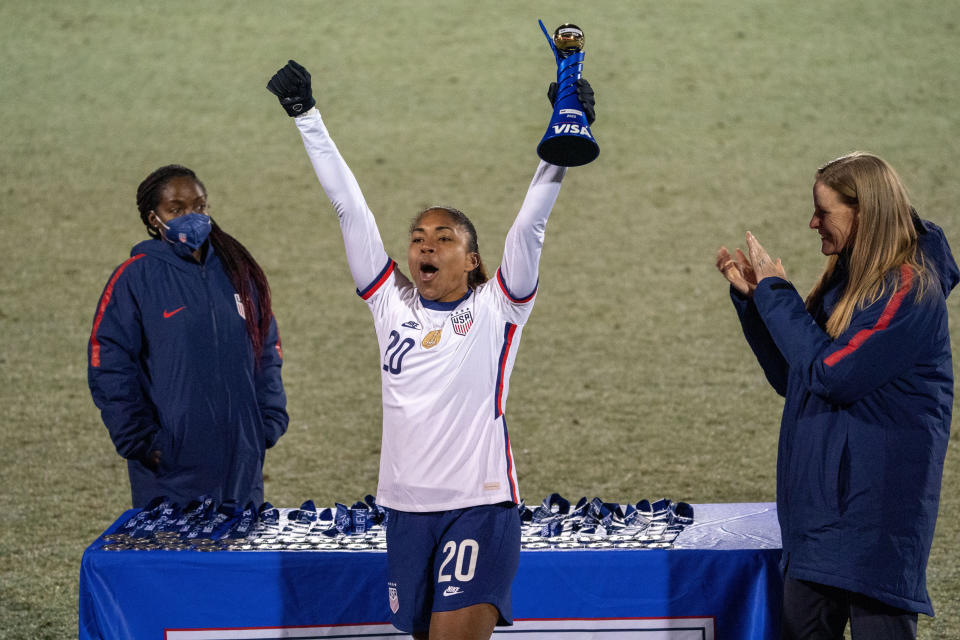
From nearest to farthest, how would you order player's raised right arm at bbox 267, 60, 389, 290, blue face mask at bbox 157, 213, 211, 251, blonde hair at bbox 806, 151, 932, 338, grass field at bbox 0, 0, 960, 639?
blonde hair at bbox 806, 151, 932, 338, player's raised right arm at bbox 267, 60, 389, 290, blue face mask at bbox 157, 213, 211, 251, grass field at bbox 0, 0, 960, 639

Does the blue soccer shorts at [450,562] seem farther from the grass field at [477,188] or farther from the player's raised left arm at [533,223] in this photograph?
the grass field at [477,188]

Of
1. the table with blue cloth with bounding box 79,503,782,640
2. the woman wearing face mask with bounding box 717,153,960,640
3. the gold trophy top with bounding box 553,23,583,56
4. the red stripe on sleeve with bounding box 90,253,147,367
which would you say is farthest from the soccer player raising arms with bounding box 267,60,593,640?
the red stripe on sleeve with bounding box 90,253,147,367

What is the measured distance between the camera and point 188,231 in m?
4.05

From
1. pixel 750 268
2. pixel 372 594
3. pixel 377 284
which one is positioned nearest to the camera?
pixel 377 284

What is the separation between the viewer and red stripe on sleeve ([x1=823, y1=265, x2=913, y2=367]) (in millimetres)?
2678

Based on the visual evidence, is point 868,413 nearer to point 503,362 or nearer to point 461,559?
point 503,362

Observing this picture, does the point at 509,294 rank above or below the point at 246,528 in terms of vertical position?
above

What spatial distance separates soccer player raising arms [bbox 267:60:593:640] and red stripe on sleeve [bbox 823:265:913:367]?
0.73 metres

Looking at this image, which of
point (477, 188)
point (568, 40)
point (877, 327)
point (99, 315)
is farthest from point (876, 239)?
point (477, 188)

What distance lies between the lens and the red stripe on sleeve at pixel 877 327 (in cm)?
268

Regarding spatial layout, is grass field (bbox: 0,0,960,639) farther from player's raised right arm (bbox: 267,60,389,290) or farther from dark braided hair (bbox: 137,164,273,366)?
player's raised right arm (bbox: 267,60,389,290)

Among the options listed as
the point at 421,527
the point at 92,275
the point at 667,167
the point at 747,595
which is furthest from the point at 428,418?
the point at 667,167

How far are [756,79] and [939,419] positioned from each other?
12985 mm

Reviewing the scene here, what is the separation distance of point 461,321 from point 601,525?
3.33 feet
